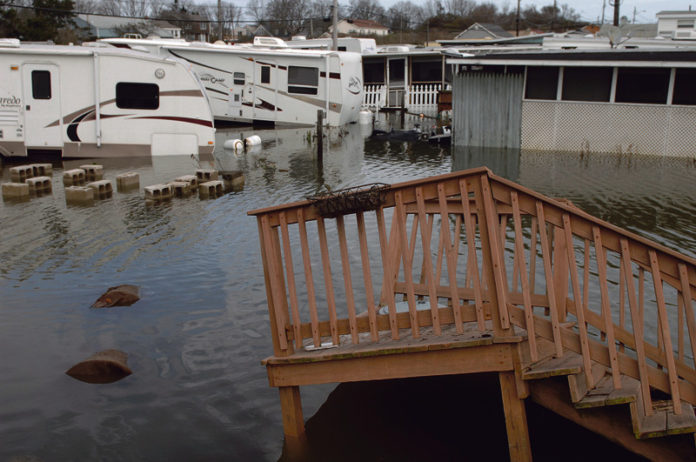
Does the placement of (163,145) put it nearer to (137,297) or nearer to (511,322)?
(137,297)

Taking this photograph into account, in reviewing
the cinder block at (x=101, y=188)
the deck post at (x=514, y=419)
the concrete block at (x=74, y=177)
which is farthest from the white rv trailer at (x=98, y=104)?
the deck post at (x=514, y=419)

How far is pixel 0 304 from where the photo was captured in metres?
8.18

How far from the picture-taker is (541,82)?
21.3m

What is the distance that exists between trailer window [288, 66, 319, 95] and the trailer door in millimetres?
10931

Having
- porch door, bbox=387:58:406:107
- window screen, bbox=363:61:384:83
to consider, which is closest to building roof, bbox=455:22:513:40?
porch door, bbox=387:58:406:107

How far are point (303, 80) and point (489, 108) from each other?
352 inches

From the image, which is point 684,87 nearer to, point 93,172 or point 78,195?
Result: point 93,172

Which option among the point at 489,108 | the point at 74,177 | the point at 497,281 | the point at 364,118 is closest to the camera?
the point at 497,281

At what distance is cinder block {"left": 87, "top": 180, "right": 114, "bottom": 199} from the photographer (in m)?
14.5

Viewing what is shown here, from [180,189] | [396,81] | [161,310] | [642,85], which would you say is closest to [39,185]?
[180,189]

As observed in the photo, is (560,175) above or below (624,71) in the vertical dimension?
below

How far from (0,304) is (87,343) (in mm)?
1776

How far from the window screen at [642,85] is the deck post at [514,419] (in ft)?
58.2

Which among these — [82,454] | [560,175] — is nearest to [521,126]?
Result: [560,175]
